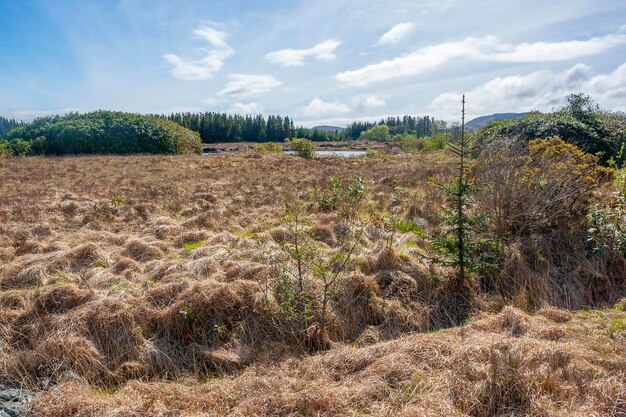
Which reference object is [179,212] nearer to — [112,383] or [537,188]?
[112,383]

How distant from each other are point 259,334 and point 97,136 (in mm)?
33783

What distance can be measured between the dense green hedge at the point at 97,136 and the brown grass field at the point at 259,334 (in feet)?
91.8

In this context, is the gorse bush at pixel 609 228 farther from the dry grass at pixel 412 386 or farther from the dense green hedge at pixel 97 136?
the dense green hedge at pixel 97 136

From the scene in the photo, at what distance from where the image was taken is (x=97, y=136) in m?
31.9

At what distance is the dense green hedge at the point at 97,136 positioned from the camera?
1229 inches

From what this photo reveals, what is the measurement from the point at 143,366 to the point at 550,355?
429 centimetres

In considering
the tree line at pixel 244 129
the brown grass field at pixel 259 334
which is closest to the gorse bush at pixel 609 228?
the brown grass field at pixel 259 334

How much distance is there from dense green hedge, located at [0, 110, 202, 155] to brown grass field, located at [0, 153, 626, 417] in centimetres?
2799

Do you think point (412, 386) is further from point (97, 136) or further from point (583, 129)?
point (97, 136)

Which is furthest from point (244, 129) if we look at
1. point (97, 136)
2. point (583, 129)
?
point (583, 129)

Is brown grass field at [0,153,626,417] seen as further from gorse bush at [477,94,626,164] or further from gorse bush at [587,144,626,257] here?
gorse bush at [477,94,626,164]

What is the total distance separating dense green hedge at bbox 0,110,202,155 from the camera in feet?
102

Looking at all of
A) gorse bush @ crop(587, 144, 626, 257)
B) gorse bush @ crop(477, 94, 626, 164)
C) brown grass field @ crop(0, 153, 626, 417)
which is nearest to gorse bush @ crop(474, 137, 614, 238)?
gorse bush @ crop(587, 144, 626, 257)

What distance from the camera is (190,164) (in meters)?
18.3
